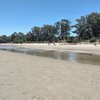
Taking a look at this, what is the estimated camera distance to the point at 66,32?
11575 cm

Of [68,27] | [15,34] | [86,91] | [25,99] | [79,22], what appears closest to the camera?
[25,99]

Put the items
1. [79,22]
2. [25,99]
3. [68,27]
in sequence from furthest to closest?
[68,27], [79,22], [25,99]

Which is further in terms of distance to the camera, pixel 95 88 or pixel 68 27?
pixel 68 27

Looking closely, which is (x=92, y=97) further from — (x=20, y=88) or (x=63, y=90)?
(x=20, y=88)

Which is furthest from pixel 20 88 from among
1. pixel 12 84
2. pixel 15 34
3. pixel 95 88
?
pixel 15 34

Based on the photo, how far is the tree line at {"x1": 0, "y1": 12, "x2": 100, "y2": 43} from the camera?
93750 millimetres

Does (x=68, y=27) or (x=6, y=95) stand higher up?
(x=68, y=27)

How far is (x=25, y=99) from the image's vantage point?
6.75 m

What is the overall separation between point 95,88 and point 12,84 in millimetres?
3130

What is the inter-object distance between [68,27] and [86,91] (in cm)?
10875

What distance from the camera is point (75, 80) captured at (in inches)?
382

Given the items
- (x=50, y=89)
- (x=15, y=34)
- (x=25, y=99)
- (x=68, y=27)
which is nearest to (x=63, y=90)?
(x=50, y=89)

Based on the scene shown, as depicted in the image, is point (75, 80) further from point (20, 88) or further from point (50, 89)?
point (20, 88)

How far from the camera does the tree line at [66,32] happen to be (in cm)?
9375
